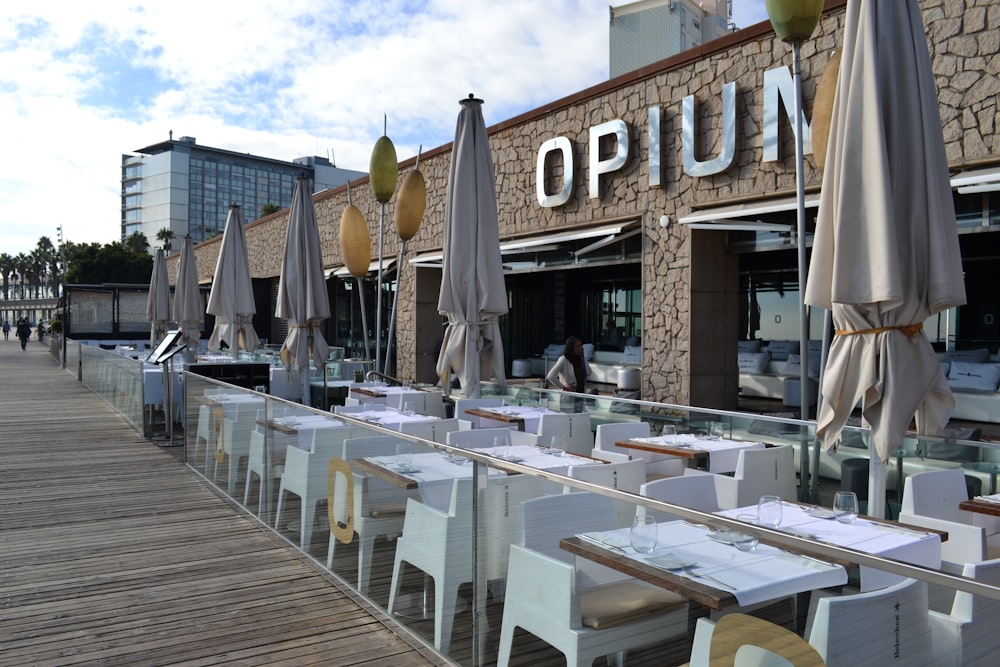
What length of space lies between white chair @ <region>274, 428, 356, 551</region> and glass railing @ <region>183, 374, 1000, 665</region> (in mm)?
18

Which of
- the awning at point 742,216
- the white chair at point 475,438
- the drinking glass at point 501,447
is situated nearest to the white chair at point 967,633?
the drinking glass at point 501,447

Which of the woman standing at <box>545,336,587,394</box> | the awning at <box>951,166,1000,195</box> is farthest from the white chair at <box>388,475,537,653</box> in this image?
the awning at <box>951,166,1000,195</box>

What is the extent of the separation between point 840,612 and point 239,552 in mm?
4648

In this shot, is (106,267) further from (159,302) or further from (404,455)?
(404,455)

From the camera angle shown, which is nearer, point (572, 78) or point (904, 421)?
point (904, 421)

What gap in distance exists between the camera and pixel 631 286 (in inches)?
665

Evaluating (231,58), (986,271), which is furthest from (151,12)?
(986,271)

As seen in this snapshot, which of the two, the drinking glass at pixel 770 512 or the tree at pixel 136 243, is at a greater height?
the tree at pixel 136 243

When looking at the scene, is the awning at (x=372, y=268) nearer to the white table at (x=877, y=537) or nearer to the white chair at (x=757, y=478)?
the white chair at (x=757, y=478)

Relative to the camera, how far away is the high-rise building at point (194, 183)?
108875 mm

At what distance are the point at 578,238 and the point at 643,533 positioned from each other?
8828mm

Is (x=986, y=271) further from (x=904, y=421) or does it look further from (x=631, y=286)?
(x=904, y=421)

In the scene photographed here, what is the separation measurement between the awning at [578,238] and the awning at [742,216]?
98 centimetres

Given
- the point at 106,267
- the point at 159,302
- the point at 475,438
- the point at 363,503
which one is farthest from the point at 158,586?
the point at 106,267
